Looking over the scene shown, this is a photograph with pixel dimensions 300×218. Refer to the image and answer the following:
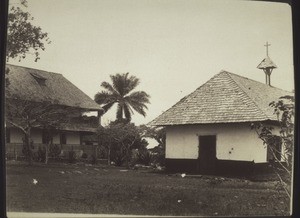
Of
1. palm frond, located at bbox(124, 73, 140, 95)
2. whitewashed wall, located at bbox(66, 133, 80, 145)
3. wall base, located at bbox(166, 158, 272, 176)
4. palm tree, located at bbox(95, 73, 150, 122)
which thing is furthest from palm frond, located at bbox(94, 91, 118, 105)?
wall base, located at bbox(166, 158, 272, 176)

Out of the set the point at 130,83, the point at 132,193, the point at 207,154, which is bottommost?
the point at 132,193

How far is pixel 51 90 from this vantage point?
283 cm

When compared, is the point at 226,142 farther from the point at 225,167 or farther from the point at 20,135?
the point at 20,135

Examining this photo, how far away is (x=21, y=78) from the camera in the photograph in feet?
8.89

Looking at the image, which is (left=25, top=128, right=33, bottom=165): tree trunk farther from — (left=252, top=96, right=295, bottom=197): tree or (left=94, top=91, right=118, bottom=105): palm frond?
(left=252, top=96, right=295, bottom=197): tree

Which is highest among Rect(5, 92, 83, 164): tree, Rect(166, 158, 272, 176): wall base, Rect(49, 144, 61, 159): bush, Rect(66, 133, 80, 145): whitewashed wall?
Rect(5, 92, 83, 164): tree

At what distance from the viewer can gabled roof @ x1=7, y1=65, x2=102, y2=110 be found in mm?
2756

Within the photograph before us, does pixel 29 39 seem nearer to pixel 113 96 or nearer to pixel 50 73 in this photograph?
pixel 50 73

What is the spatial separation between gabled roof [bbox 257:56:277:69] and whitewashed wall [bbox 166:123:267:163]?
0.46m

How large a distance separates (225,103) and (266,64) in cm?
43

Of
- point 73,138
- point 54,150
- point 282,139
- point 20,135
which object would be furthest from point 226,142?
point 20,135

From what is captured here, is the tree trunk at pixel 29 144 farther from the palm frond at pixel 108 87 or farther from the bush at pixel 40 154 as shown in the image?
the palm frond at pixel 108 87

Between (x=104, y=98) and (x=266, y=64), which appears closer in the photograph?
(x=104, y=98)

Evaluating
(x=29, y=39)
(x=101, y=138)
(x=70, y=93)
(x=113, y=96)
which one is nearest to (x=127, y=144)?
(x=101, y=138)
